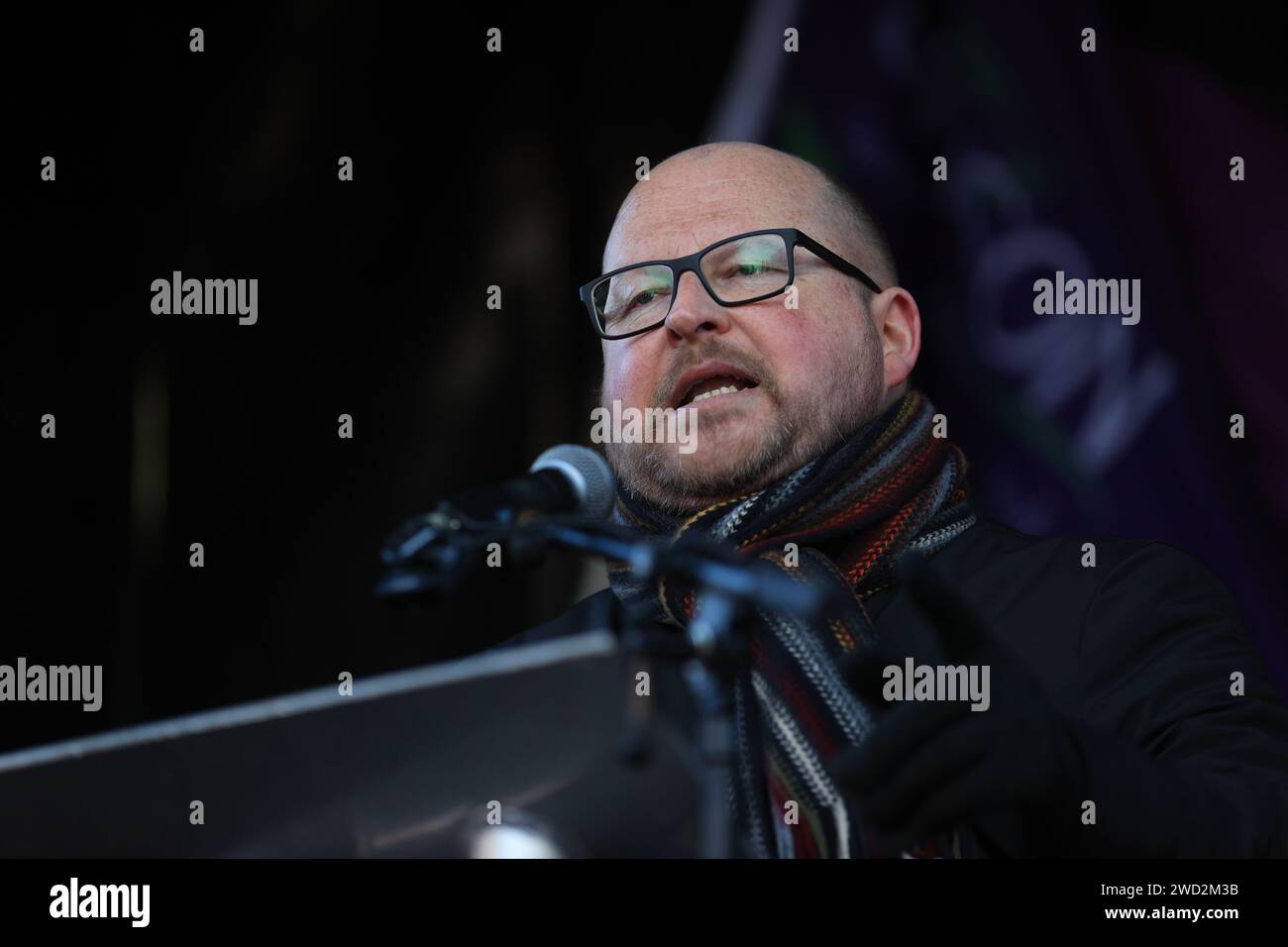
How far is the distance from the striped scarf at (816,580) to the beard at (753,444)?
50mm

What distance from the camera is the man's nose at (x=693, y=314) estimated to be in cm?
211

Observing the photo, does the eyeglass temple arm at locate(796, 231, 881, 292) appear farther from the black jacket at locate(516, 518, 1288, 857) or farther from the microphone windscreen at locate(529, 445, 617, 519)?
the microphone windscreen at locate(529, 445, 617, 519)

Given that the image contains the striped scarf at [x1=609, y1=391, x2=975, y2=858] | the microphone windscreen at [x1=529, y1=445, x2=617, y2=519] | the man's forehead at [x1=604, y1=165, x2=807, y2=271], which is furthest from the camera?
the man's forehead at [x1=604, y1=165, x2=807, y2=271]

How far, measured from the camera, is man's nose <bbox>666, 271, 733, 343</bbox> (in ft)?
6.93

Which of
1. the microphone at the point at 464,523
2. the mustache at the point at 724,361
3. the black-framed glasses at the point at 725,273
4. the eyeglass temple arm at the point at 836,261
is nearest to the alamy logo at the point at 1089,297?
the eyeglass temple arm at the point at 836,261

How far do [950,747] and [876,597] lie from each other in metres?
0.87

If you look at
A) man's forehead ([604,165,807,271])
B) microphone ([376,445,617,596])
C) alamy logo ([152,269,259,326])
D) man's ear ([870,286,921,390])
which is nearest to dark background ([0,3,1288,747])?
alamy logo ([152,269,259,326])

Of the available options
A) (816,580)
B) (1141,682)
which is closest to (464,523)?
(816,580)

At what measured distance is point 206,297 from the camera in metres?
3.06

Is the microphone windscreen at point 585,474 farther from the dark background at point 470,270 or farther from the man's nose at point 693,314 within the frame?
the dark background at point 470,270

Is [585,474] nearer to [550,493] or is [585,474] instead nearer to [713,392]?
[550,493]
